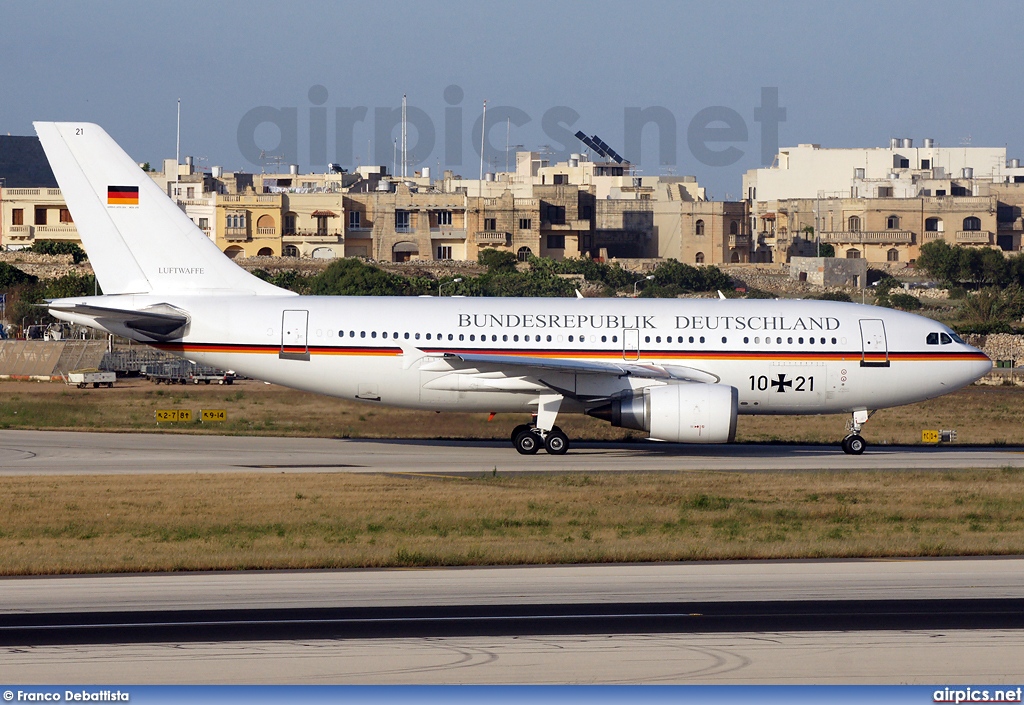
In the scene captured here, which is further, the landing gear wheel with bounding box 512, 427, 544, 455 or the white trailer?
the white trailer

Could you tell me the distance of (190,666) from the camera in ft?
46.7

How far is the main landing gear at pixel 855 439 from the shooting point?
35.9 metres

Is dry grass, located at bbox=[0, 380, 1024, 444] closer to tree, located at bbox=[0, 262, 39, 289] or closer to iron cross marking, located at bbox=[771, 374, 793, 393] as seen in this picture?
iron cross marking, located at bbox=[771, 374, 793, 393]

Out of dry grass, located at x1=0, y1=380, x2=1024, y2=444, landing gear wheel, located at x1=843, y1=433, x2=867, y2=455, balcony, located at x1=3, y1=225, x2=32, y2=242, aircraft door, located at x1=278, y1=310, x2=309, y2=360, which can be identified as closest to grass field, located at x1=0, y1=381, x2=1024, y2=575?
landing gear wheel, located at x1=843, y1=433, x2=867, y2=455

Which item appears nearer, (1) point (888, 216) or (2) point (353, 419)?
(2) point (353, 419)

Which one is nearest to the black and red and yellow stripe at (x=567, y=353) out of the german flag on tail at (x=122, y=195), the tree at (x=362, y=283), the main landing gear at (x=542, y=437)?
the main landing gear at (x=542, y=437)

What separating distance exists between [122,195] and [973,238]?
433 feet

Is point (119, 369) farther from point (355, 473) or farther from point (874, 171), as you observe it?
point (874, 171)

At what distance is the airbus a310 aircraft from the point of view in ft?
112

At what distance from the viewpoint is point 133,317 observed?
1319 inches

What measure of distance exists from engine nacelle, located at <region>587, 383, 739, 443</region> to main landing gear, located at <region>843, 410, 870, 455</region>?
191 inches

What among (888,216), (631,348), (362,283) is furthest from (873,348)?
(888,216)

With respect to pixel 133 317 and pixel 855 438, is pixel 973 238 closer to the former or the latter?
pixel 855 438

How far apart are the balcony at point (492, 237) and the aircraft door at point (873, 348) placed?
103m
